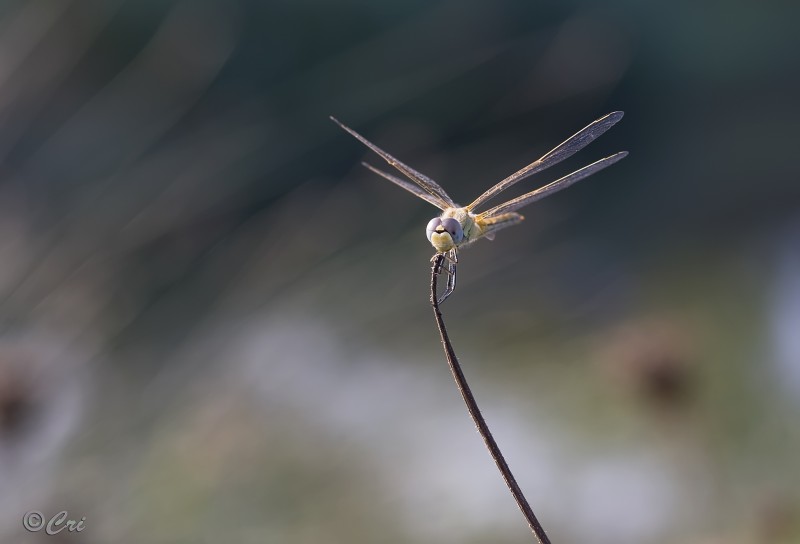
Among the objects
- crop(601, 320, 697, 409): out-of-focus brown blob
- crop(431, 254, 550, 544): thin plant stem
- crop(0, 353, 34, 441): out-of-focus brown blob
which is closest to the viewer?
crop(431, 254, 550, 544): thin plant stem

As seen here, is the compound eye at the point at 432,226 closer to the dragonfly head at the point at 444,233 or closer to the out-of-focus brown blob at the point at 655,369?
the dragonfly head at the point at 444,233

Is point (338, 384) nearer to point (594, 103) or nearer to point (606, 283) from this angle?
point (606, 283)

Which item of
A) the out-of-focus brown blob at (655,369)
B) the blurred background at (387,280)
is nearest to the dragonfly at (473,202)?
the blurred background at (387,280)

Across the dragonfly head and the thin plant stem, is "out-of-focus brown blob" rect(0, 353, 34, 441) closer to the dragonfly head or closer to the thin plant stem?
the dragonfly head

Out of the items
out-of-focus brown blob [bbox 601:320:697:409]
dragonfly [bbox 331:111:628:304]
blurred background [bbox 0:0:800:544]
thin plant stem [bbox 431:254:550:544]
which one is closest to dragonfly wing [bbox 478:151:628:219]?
dragonfly [bbox 331:111:628:304]

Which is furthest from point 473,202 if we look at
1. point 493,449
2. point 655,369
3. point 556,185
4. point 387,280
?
point 655,369

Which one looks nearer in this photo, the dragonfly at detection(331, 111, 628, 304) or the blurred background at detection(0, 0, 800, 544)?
the dragonfly at detection(331, 111, 628, 304)

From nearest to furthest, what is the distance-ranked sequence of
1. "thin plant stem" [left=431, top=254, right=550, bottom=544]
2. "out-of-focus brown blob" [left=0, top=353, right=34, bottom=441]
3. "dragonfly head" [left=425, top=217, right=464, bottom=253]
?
"thin plant stem" [left=431, top=254, right=550, bottom=544] < "dragonfly head" [left=425, top=217, right=464, bottom=253] < "out-of-focus brown blob" [left=0, top=353, right=34, bottom=441]

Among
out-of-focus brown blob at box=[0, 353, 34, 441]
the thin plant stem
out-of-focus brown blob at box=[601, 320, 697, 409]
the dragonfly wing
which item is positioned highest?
out-of-focus brown blob at box=[601, 320, 697, 409]

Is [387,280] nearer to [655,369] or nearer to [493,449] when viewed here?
[655,369]
